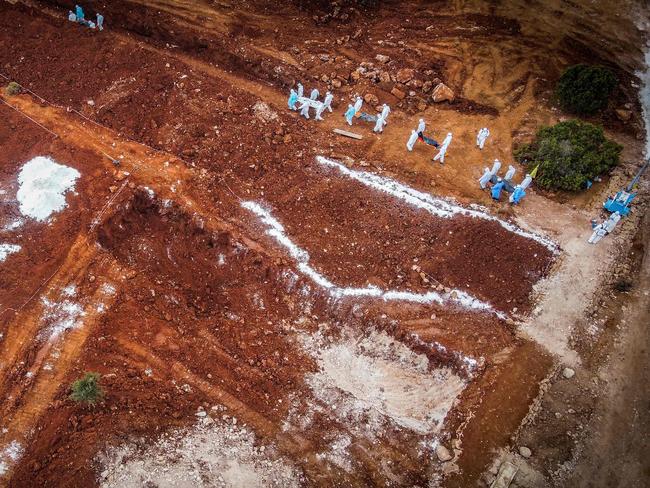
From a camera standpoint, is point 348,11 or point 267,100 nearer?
point 267,100

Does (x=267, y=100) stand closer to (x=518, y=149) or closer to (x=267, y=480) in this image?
(x=518, y=149)

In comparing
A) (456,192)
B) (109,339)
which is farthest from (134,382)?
(456,192)

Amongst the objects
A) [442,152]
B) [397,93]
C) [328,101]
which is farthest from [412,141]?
[328,101]

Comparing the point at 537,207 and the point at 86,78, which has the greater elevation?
the point at 537,207

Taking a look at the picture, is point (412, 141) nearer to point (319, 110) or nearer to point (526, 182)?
point (319, 110)

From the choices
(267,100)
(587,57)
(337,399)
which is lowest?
(337,399)

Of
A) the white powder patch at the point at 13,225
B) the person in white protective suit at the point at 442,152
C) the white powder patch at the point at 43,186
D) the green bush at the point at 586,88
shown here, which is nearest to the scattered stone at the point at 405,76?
the person in white protective suit at the point at 442,152

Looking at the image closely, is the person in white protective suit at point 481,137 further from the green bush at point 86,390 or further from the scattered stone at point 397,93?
the green bush at point 86,390
